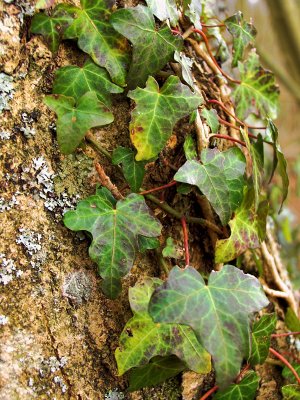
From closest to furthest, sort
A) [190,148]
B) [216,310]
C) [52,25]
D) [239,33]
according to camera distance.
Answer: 1. [216,310]
2. [52,25]
3. [190,148]
4. [239,33]

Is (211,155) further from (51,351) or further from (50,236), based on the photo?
(51,351)

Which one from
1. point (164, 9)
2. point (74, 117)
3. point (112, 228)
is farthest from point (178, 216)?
point (164, 9)

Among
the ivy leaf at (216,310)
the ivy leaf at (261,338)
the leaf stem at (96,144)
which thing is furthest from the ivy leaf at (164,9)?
the ivy leaf at (261,338)

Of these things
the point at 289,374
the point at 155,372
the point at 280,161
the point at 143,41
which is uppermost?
the point at 143,41

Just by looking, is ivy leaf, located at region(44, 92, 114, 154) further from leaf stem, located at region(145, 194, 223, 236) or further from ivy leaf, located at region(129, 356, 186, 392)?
ivy leaf, located at region(129, 356, 186, 392)

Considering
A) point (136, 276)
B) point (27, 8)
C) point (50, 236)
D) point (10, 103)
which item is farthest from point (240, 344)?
point (27, 8)

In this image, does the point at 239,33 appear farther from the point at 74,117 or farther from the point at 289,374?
the point at 289,374
